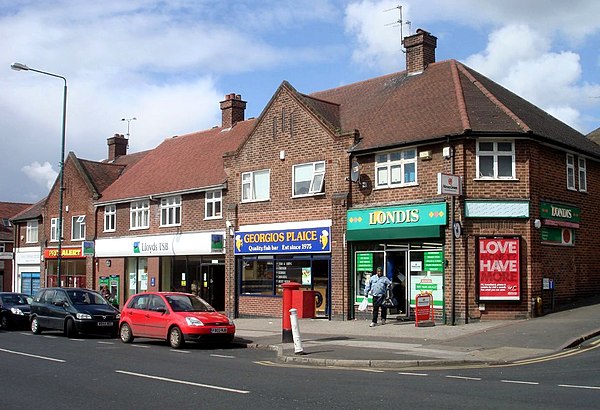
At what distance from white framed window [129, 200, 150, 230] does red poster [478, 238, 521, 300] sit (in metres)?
18.2

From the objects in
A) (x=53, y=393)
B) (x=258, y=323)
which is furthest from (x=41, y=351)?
(x=258, y=323)

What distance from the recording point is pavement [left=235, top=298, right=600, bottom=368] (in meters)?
14.7

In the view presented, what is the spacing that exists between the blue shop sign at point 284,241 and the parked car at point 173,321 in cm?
658

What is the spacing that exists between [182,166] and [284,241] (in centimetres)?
1036

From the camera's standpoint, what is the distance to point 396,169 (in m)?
23.2

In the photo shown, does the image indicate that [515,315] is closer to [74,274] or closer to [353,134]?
[353,134]

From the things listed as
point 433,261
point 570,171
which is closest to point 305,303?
point 433,261

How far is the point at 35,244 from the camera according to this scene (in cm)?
4409

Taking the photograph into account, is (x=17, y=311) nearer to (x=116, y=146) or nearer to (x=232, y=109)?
(x=232, y=109)

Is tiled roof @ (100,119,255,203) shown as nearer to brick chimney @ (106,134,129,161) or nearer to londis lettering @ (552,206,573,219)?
brick chimney @ (106,134,129,161)

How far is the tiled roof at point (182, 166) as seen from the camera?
105ft

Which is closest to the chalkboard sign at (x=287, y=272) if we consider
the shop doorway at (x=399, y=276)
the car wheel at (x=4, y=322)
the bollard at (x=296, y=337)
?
the shop doorway at (x=399, y=276)

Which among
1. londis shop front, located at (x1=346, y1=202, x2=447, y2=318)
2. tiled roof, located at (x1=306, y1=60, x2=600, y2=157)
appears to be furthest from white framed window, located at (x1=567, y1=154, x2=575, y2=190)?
londis shop front, located at (x1=346, y1=202, x2=447, y2=318)

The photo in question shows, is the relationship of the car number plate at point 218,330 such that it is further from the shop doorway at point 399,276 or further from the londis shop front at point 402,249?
the shop doorway at point 399,276
